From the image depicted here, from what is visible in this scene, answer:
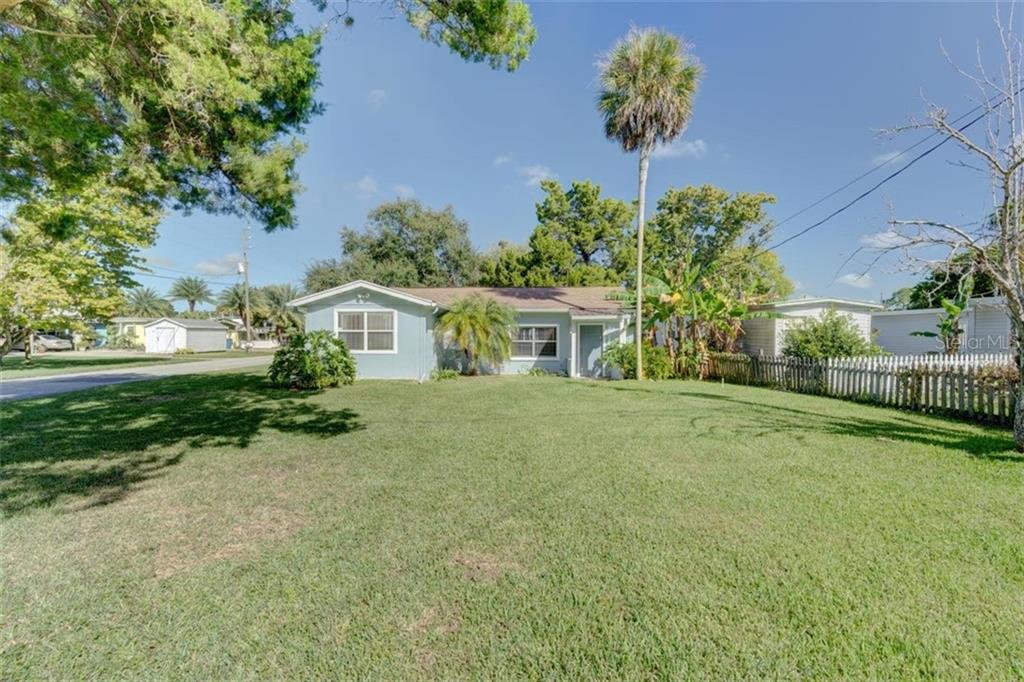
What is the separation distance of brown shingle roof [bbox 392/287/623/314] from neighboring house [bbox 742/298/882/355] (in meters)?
5.80

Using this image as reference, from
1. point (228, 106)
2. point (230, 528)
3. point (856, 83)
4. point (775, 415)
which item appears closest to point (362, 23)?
point (228, 106)

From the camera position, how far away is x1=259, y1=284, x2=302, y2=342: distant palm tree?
47.7 meters

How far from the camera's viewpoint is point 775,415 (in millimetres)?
8523

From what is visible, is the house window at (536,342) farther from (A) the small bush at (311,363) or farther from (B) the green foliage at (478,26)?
(B) the green foliage at (478,26)

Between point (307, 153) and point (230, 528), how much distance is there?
5.53m

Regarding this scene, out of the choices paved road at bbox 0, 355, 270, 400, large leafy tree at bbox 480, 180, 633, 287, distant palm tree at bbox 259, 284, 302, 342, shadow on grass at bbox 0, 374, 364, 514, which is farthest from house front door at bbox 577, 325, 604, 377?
distant palm tree at bbox 259, 284, 302, 342

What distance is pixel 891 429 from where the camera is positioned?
7238 mm

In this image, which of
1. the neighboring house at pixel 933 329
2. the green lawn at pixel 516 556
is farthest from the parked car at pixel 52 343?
the neighboring house at pixel 933 329

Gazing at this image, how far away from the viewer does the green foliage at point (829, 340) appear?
13602 millimetres

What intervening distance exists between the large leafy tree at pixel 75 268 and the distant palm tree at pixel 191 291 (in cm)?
4489

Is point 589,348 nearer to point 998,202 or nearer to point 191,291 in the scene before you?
point 998,202

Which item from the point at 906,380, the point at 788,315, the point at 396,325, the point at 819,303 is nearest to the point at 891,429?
the point at 906,380

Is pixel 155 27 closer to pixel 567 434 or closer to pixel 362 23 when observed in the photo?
pixel 362 23

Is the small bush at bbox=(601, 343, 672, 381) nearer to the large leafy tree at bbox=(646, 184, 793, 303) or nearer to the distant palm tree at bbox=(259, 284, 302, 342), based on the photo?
the large leafy tree at bbox=(646, 184, 793, 303)
